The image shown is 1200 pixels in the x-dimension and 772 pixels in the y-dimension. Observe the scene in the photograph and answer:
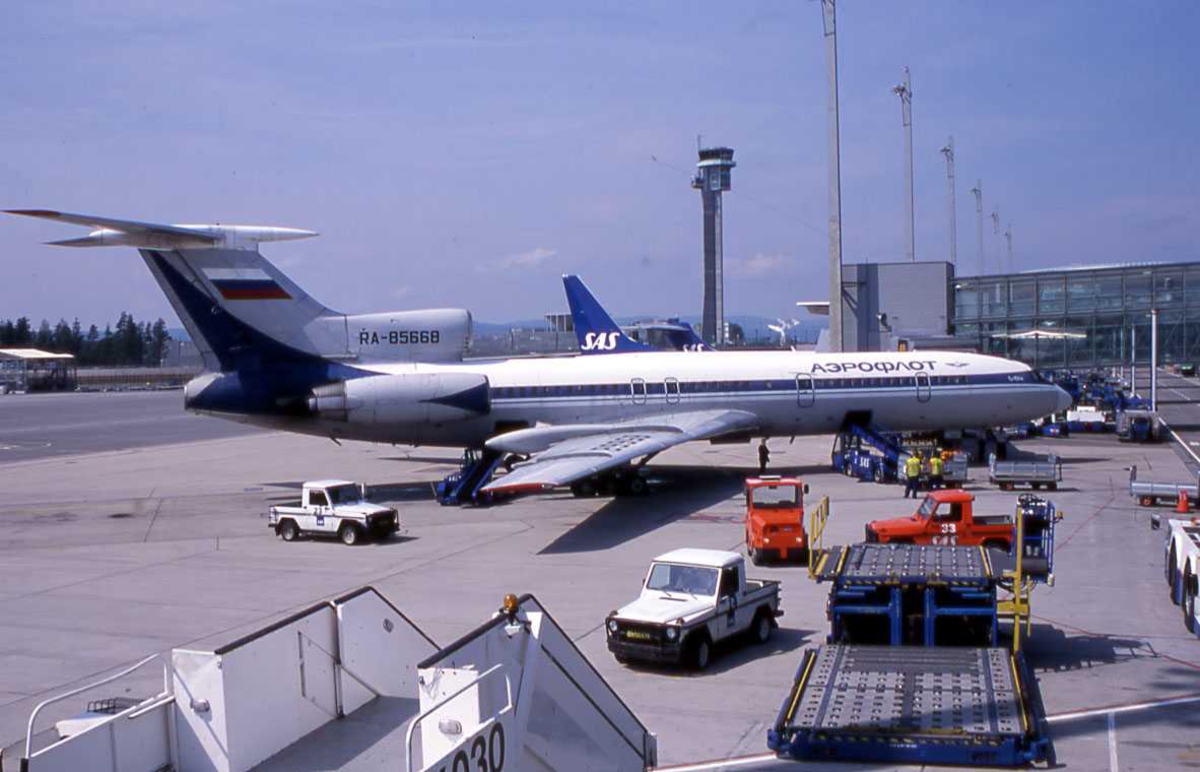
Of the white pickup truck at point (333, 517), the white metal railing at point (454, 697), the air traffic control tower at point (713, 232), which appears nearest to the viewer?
the white metal railing at point (454, 697)

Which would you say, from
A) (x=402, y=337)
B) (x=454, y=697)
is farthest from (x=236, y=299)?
(x=454, y=697)

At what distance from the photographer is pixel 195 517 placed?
3250cm

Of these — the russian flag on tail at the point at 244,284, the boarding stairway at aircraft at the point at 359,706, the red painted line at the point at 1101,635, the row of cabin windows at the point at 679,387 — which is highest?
the russian flag on tail at the point at 244,284

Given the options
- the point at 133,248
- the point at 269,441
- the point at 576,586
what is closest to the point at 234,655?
the point at 576,586

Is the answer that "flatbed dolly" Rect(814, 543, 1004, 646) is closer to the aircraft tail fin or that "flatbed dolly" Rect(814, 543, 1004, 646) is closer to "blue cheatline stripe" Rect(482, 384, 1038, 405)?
"blue cheatline stripe" Rect(482, 384, 1038, 405)

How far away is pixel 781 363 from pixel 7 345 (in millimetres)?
177110

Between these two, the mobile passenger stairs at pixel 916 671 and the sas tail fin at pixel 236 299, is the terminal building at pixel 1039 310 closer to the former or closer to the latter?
the sas tail fin at pixel 236 299

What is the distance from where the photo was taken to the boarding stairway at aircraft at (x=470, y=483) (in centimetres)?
3400

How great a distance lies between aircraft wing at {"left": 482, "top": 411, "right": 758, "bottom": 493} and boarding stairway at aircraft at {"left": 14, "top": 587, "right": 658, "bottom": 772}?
1581 centimetres

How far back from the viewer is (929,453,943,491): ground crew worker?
32.4m

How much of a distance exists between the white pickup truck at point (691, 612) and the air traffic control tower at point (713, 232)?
128 metres

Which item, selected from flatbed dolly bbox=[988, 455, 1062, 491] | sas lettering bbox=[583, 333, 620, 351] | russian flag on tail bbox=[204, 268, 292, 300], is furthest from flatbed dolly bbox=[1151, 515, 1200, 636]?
sas lettering bbox=[583, 333, 620, 351]

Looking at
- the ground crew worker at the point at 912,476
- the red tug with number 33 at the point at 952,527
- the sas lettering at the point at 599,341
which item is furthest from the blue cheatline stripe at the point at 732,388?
the sas lettering at the point at 599,341

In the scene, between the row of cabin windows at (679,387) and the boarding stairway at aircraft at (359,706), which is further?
the row of cabin windows at (679,387)
